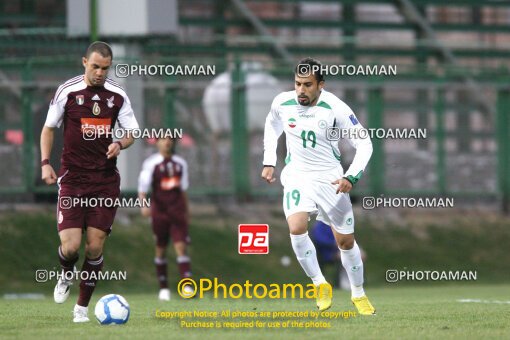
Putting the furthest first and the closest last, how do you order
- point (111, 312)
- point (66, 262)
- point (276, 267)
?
point (276, 267) → point (66, 262) → point (111, 312)

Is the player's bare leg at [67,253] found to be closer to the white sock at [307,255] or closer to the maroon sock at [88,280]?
the maroon sock at [88,280]

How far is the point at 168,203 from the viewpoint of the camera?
17672 mm

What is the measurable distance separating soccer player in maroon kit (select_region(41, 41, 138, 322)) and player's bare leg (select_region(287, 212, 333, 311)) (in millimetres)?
1723

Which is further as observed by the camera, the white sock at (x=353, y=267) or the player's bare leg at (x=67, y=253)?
the white sock at (x=353, y=267)

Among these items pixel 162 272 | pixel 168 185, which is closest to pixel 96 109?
pixel 162 272

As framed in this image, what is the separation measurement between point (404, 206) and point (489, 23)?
8.27 meters


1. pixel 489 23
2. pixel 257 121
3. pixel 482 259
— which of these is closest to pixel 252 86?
pixel 257 121

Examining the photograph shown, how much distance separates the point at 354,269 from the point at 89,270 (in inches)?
97.5

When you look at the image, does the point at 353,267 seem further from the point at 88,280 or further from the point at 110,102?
the point at 110,102

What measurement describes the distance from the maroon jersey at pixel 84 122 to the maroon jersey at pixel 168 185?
22.2 feet

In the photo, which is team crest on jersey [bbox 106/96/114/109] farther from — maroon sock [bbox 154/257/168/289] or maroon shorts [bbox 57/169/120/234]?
maroon sock [bbox 154/257/168/289]

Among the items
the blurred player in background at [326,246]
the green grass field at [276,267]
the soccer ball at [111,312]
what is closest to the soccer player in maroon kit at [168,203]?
the green grass field at [276,267]

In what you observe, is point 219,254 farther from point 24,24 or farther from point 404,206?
point 24,24

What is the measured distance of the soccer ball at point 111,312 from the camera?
405 inches
